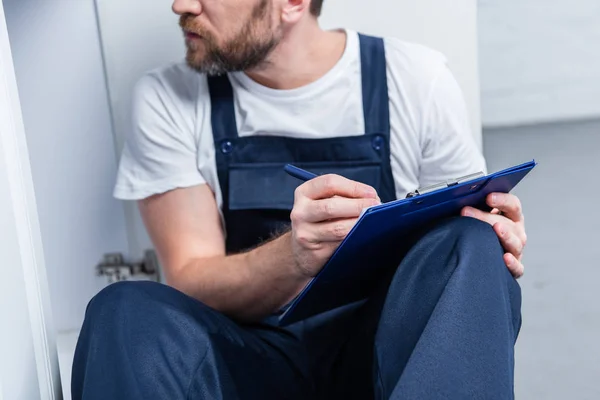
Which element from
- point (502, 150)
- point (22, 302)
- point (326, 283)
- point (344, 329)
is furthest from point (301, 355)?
point (502, 150)

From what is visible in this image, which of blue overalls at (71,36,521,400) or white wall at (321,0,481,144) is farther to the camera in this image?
white wall at (321,0,481,144)

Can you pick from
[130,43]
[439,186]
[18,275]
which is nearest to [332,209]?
[439,186]

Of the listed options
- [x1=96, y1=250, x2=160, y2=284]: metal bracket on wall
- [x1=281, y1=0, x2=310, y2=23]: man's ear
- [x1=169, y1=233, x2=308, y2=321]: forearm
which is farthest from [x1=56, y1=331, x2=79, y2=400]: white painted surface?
[x1=281, y1=0, x2=310, y2=23]: man's ear

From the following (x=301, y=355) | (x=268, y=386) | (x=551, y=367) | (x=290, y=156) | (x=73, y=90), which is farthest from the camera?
(x=551, y=367)

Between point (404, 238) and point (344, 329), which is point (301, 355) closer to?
point (344, 329)

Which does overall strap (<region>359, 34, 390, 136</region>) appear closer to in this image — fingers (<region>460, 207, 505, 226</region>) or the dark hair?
the dark hair

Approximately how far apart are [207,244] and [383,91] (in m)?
0.34

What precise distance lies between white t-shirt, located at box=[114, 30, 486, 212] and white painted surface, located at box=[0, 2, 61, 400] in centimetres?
31

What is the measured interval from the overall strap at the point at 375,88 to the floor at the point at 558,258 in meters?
0.30

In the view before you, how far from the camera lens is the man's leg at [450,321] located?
780 millimetres

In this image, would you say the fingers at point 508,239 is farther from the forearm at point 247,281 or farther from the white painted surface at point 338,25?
the white painted surface at point 338,25

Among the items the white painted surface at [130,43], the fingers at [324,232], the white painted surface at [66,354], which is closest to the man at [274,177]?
the fingers at [324,232]

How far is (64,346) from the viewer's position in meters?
1.37

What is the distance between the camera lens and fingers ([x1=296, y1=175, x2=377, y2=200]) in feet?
2.95
